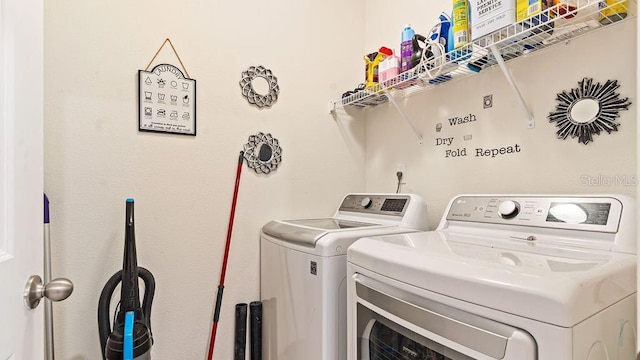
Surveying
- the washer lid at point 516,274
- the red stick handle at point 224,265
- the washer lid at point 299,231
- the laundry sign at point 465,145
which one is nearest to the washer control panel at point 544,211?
the washer lid at point 516,274

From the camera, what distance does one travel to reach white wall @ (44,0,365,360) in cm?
144

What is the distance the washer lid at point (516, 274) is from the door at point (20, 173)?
0.85 metres

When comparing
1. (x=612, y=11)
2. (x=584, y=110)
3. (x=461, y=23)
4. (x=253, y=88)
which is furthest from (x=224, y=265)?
(x=612, y=11)

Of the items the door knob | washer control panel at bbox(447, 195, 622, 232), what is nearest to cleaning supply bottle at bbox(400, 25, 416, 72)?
washer control panel at bbox(447, 195, 622, 232)

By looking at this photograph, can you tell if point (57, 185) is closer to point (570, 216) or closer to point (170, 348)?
point (170, 348)

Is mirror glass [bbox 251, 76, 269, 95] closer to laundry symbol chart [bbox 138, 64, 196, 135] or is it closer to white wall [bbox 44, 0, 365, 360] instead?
white wall [bbox 44, 0, 365, 360]

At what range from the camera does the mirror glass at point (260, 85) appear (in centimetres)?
189

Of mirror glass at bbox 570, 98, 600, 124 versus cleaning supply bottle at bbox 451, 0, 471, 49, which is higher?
cleaning supply bottle at bbox 451, 0, 471, 49

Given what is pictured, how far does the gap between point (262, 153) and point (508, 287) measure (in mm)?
1436

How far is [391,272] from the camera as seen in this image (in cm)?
95

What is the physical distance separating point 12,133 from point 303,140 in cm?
144

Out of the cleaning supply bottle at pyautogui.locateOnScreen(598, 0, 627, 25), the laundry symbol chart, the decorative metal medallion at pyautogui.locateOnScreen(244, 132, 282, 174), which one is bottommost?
the decorative metal medallion at pyautogui.locateOnScreen(244, 132, 282, 174)

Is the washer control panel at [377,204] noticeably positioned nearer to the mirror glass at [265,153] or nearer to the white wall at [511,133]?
the white wall at [511,133]

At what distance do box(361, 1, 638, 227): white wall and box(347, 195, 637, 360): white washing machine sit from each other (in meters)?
0.20
